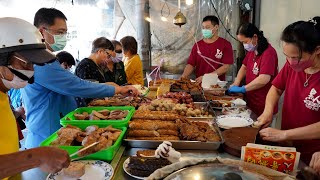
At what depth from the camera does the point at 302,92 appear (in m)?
2.30

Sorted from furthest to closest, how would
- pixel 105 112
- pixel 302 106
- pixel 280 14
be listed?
pixel 280 14 < pixel 105 112 < pixel 302 106

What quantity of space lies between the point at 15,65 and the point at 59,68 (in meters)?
0.87

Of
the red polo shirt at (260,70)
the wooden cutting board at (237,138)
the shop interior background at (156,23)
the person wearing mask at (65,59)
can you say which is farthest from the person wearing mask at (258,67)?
the person wearing mask at (65,59)

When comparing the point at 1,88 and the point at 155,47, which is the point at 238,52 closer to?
the point at 155,47

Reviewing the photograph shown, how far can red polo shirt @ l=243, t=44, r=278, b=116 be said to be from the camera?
354 centimetres

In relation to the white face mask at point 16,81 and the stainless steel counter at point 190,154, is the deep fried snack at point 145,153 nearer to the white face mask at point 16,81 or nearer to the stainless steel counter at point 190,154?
the stainless steel counter at point 190,154

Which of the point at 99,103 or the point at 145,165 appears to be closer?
the point at 145,165

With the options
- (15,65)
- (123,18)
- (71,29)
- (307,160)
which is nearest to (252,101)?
(307,160)

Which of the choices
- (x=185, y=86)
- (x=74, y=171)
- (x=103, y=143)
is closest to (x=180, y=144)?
(x=103, y=143)

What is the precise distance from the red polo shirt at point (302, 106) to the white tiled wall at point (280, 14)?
2.22ft

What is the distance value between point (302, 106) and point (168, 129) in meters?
1.19

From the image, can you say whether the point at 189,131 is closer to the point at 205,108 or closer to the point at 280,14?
the point at 205,108

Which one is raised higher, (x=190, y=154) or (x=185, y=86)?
(x=185, y=86)

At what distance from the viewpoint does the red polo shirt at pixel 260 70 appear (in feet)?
11.6
